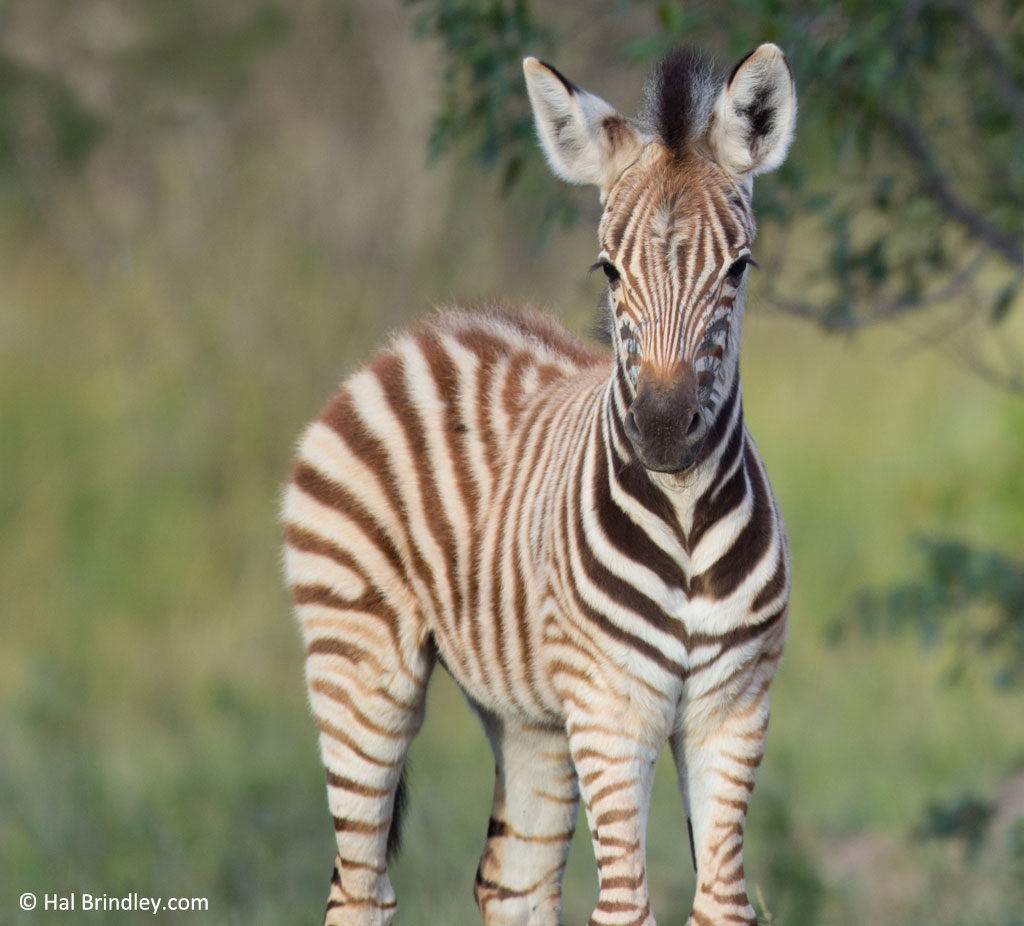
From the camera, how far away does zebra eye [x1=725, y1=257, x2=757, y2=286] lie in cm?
331

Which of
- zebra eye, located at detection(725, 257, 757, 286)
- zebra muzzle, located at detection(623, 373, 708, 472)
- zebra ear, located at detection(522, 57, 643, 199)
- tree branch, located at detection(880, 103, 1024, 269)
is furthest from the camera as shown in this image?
tree branch, located at detection(880, 103, 1024, 269)

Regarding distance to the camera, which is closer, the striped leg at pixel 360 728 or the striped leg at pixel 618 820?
the striped leg at pixel 618 820

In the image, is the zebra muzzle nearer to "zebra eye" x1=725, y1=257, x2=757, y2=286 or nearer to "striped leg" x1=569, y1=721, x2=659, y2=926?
"zebra eye" x1=725, y1=257, x2=757, y2=286

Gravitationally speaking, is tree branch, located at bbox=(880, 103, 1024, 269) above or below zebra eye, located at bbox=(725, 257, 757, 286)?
above

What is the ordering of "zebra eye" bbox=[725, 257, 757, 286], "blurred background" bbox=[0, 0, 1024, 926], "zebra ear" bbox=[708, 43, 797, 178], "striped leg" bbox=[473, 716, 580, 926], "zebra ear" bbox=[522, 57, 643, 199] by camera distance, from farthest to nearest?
"blurred background" bbox=[0, 0, 1024, 926], "striped leg" bbox=[473, 716, 580, 926], "zebra ear" bbox=[522, 57, 643, 199], "zebra ear" bbox=[708, 43, 797, 178], "zebra eye" bbox=[725, 257, 757, 286]

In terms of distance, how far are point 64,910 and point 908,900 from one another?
412 centimetres

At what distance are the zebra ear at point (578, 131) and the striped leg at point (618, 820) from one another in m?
1.39

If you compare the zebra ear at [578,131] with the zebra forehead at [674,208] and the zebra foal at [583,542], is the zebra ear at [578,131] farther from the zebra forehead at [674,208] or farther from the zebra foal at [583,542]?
the zebra forehead at [674,208]

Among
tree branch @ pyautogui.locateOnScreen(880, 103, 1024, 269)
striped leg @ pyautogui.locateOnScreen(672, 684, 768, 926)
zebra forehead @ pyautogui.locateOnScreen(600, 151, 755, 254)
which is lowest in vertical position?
striped leg @ pyautogui.locateOnScreen(672, 684, 768, 926)

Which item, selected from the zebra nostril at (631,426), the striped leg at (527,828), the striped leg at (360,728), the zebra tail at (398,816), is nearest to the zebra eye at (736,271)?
the zebra nostril at (631,426)

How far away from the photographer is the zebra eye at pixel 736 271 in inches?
130

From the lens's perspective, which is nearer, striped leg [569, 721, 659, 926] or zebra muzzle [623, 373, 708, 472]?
zebra muzzle [623, 373, 708, 472]

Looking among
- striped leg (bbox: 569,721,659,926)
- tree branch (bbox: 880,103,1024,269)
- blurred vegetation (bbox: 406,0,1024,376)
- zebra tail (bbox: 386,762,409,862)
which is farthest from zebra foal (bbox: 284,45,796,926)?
tree branch (bbox: 880,103,1024,269)

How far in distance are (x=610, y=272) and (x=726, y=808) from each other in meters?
1.31
